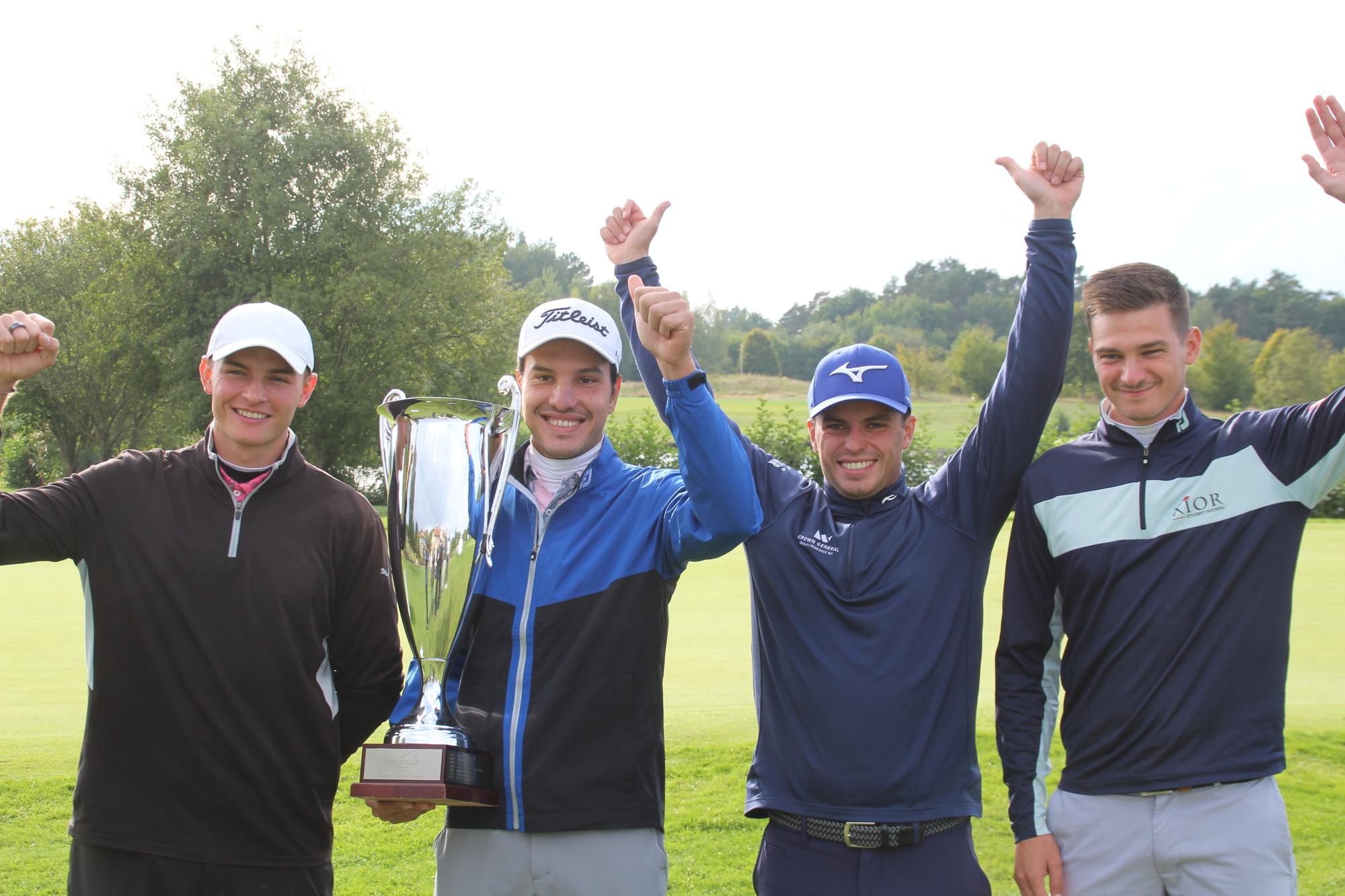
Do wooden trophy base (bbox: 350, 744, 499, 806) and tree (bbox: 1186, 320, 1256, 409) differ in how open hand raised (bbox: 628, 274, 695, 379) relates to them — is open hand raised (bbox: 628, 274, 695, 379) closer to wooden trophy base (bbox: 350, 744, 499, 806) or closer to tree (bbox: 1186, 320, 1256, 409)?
wooden trophy base (bbox: 350, 744, 499, 806)

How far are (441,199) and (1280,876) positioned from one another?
117 feet

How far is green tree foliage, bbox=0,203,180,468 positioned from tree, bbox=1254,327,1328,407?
48.8 metres

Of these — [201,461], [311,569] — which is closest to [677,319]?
[311,569]

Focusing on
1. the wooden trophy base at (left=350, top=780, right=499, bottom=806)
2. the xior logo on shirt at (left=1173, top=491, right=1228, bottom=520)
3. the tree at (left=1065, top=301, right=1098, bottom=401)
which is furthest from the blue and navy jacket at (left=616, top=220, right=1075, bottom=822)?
the tree at (left=1065, top=301, right=1098, bottom=401)

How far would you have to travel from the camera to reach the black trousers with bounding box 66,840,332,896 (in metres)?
2.40

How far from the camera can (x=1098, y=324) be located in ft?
8.88

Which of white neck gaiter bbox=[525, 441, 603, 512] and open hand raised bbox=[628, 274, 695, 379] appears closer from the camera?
open hand raised bbox=[628, 274, 695, 379]

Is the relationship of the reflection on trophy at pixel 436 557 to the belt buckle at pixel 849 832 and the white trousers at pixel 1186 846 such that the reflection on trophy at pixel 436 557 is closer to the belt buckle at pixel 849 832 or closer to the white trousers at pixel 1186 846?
the belt buckle at pixel 849 832

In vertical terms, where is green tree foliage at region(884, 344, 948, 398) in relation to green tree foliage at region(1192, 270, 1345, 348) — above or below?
below

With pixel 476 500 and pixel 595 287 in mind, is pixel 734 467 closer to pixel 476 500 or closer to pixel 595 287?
pixel 476 500

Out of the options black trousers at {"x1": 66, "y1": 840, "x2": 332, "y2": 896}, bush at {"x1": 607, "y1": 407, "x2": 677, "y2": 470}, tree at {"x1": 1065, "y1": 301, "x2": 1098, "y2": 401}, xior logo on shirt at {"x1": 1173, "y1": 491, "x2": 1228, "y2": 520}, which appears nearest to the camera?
black trousers at {"x1": 66, "y1": 840, "x2": 332, "y2": 896}

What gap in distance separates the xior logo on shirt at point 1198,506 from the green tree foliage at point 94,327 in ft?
103

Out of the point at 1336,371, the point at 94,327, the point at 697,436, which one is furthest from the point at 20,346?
the point at 1336,371

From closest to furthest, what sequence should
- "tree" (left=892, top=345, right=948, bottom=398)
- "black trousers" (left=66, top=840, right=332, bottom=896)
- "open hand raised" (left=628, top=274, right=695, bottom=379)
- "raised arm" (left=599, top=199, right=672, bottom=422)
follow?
"open hand raised" (left=628, top=274, right=695, bottom=379) → "black trousers" (left=66, top=840, right=332, bottom=896) → "raised arm" (left=599, top=199, right=672, bottom=422) → "tree" (left=892, top=345, right=948, bottom=398)
